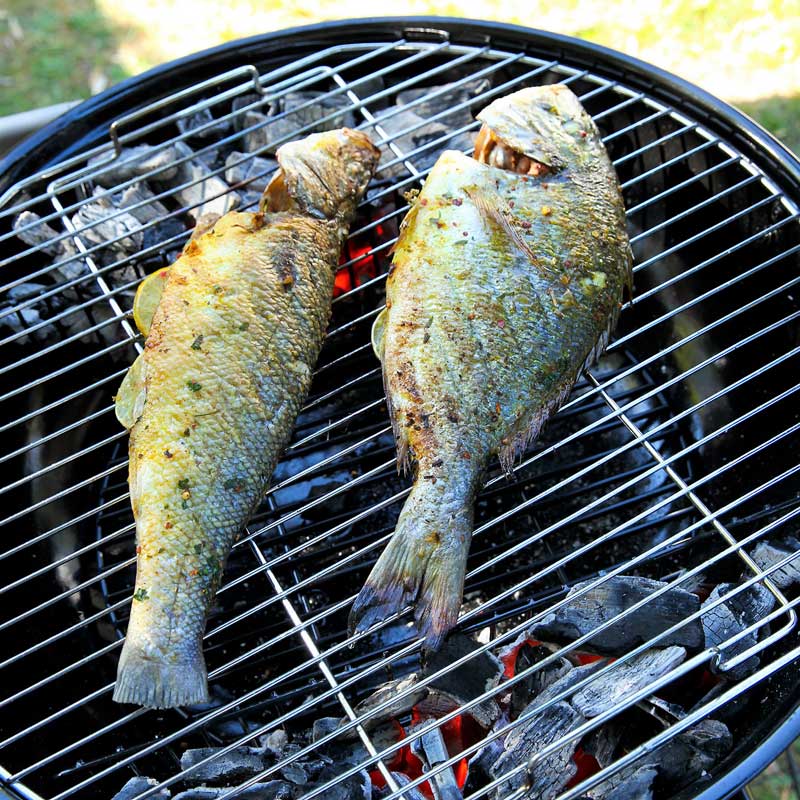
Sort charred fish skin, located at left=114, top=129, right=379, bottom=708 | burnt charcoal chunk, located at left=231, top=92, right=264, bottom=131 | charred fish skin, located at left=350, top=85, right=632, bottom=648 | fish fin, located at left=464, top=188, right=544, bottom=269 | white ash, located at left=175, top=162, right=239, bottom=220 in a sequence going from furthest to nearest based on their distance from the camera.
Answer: burnt charcoal chunk, located at left=231, top=92, right=264, bottom=131 < white ash, located at left=175, top=162, right=239, bottom=220 < fish fin, located at left=464, top=188, right=544, bottom=269 < charred fish skin, located at left=350, top=85, right=632, bottom=648 < charred fish skin, located at left=114, top=129, right=379, bottom=708

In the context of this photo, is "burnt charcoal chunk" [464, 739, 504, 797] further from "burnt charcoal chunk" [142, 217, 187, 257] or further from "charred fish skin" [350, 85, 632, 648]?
"burnt charcoal chunk" [142, 217, 187, 257]

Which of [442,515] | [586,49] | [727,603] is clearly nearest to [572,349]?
[442,515]

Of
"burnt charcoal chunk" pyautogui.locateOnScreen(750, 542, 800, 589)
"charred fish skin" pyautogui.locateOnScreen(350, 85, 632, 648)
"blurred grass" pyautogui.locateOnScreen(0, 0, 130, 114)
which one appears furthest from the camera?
"blurred grass" pyautogui.locateOnScreen(0, 0, 130, 114)

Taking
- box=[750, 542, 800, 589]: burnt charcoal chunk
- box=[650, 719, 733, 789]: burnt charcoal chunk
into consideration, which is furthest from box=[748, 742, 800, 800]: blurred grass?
box=[650, 719, 733, 789]: burnt charcoal chunk

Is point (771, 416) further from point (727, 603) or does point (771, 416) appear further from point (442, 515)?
point (442, 515)

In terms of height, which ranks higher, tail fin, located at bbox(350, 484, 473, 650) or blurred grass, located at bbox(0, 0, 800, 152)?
blurred grass, located at bbox(0, 0, 800, 152)

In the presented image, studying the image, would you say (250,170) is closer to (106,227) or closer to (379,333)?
(106,227)

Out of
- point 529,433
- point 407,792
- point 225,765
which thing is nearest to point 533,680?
point 407,792

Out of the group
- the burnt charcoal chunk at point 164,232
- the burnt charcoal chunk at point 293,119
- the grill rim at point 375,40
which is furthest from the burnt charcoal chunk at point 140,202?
the burnt charcoal chunk at point 293,119
